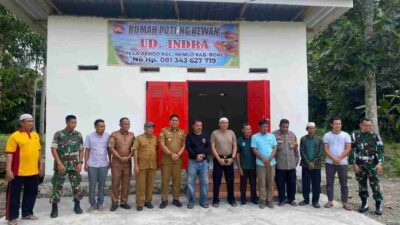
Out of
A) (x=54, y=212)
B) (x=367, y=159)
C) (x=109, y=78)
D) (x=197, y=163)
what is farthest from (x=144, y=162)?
(x=367, y=159)

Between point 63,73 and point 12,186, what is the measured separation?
2762mm

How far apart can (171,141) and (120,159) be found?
2.84ft

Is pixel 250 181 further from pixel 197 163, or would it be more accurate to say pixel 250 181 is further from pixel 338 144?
pixel 338 144

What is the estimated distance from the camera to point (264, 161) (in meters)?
6.28

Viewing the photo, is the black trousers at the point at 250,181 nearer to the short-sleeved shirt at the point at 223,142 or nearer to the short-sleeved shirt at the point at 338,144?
the short-sleeved shirt at the point at 223,142

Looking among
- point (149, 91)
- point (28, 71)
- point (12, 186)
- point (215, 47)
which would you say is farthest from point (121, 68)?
point (28, 71)

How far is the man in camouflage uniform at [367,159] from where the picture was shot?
617cm

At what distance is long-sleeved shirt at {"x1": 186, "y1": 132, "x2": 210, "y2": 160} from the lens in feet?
20.4

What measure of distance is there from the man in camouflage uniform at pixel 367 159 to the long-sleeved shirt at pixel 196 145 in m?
2.41

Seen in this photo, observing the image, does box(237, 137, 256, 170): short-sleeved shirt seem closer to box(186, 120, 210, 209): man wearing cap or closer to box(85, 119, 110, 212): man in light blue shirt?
box(186, 120, 210, 209): man wearing cap

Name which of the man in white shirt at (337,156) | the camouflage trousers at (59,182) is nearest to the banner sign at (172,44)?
the man in white shirt at (337,156)

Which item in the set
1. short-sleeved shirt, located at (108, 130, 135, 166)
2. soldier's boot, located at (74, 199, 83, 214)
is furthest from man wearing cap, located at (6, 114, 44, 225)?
short-sleeved shirt, located at (108, 130, 135, 166)

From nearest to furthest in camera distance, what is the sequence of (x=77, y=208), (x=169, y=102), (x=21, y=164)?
(x=21, y=164)
(x=77, y=208)
(x=169, y=102)

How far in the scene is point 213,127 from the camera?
13.8 m
